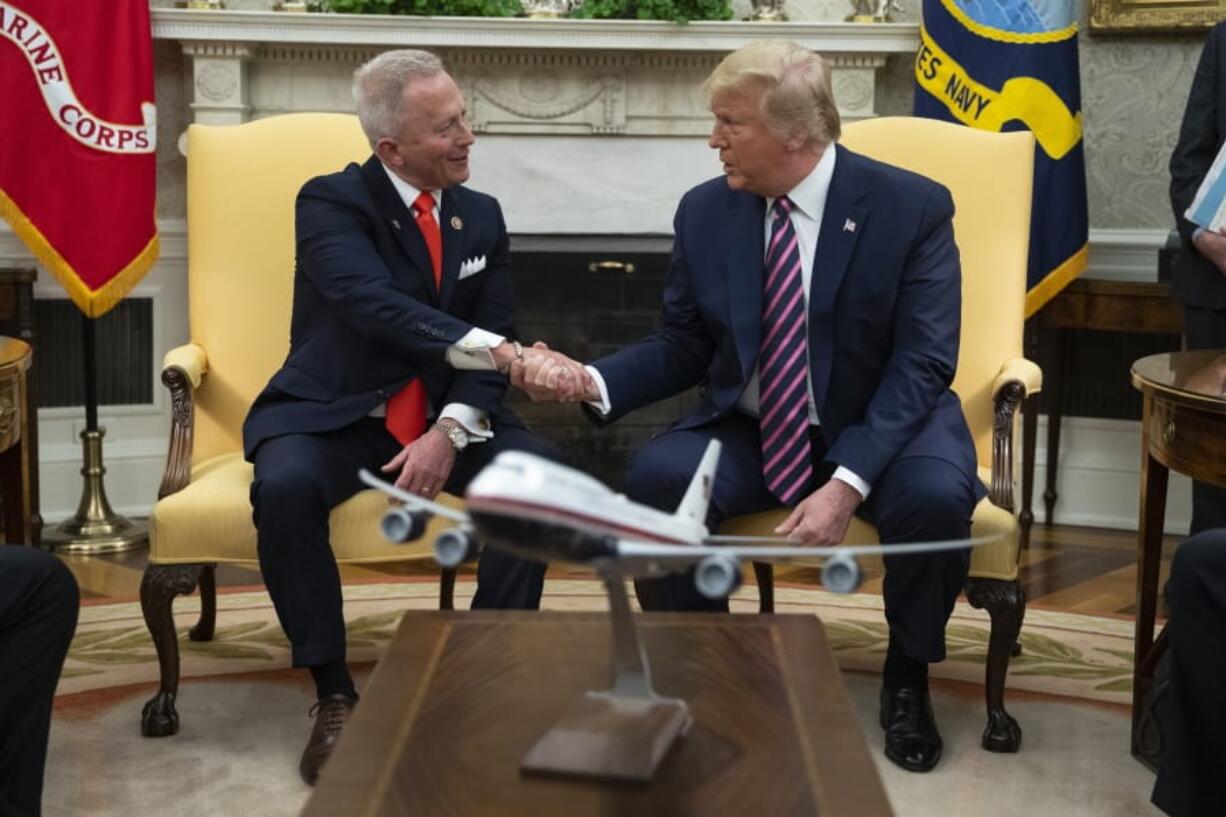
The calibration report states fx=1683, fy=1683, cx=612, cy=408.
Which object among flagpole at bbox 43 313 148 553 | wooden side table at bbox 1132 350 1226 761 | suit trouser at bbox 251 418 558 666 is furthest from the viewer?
flagpole at bbox 43 313 148 553

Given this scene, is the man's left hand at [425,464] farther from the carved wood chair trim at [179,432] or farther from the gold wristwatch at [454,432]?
the carved wood chair trim at [179,432]

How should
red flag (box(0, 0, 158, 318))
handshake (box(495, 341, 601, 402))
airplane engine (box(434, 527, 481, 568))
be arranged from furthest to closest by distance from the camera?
red flag (box(0, 0, 158, 318)) < handshake (box(495, 341, 601, 402)) < airplane engine (box(434, 527, 481, 568))

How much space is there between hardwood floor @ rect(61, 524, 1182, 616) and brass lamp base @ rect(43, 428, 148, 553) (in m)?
0.05

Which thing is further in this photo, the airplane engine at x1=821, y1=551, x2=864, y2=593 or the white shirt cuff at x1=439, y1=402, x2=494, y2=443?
the white shirt cuff at x1=439, y1=402, x2=494, y2=443

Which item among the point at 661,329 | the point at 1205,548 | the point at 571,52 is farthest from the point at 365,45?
the point at 1205,548

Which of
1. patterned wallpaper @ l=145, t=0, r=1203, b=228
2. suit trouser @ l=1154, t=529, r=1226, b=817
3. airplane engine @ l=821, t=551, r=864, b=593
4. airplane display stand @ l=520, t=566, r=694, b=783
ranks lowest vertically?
suit trouser @ l=1154, t=529, r=1226, b=817

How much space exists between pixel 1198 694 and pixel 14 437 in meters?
2.15

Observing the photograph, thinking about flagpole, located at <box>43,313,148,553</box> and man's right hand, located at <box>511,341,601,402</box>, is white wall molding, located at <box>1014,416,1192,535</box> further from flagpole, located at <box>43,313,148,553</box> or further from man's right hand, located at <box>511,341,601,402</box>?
flagpole, located at <box>43,313,148,553</box>

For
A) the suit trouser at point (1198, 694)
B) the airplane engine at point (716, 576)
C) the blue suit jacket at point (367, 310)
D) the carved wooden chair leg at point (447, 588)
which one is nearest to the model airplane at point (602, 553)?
the airplane engine at point (716, 576)

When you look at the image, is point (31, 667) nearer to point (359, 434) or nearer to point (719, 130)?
point (359, 434)

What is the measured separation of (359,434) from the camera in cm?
344

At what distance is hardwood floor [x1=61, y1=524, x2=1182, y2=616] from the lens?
4.55 meters

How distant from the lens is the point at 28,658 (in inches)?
104

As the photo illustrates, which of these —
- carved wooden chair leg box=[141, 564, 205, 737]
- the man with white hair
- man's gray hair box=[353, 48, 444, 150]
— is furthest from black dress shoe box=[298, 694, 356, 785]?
man's gray hair box=[353, 48, 444, 150]
